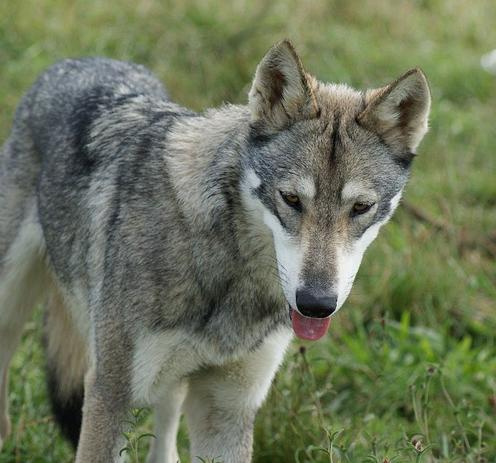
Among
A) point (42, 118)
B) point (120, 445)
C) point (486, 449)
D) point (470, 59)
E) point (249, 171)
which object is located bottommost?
point (470, 59)

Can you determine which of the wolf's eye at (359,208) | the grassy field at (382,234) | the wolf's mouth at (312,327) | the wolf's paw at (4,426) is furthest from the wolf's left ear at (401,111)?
the wolf's paw at (4,426)

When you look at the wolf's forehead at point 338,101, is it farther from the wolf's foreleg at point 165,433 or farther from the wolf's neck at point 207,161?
the wolf's foreleg at point 165,433

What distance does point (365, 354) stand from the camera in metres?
5.92

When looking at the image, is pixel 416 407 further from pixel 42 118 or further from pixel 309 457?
pixel 42 118

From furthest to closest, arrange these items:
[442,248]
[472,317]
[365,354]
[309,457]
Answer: [442,248], [472,317], [365,354], [309,457]

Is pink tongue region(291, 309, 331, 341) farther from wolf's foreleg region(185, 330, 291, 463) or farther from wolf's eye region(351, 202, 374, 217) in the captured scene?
wolf's foreleg region(185, 330, 291, 463)

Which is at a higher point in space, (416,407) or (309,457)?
(416,407)

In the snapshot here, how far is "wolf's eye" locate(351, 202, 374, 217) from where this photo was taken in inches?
147

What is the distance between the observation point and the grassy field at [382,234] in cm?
504

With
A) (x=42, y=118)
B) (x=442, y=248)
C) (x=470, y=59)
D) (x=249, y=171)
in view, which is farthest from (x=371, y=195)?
(x=470, y=59)

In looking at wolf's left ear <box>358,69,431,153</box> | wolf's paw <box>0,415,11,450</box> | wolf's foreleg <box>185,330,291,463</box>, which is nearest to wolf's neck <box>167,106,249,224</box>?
wolf's left ear <box>358,69,431,153</box>

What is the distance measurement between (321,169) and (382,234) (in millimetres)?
3378

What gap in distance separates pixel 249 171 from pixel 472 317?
3.00m

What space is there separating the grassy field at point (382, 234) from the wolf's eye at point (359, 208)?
76 cm
